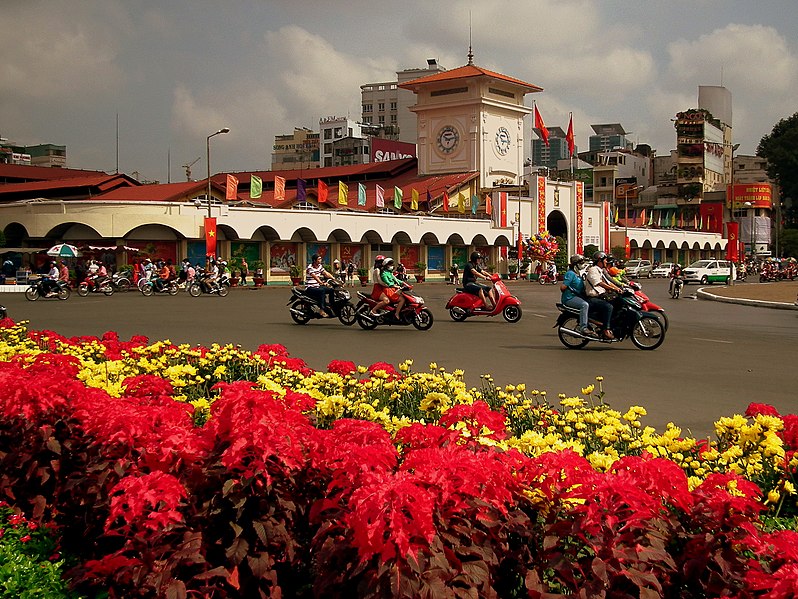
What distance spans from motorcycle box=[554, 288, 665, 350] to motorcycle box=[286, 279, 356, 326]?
19.9ft

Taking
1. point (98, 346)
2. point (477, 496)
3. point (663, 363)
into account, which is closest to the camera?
point (477, 496)

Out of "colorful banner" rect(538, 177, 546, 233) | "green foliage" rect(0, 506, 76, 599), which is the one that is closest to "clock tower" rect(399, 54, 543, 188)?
"colorful banner" rect(538, 177, 546, 233)

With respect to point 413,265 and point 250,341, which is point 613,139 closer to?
point 413,265

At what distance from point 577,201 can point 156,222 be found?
126ft

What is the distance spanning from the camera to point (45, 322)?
766 inches

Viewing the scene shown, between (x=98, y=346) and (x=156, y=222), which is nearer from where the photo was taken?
(x=98, y=346)

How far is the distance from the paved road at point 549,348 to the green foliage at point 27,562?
5317 mm

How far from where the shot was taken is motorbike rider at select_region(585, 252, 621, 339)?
13859 millimetres

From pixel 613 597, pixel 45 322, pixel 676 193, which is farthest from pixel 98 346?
pixel 676 193

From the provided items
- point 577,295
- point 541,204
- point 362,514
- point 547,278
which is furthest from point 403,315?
point 541,204

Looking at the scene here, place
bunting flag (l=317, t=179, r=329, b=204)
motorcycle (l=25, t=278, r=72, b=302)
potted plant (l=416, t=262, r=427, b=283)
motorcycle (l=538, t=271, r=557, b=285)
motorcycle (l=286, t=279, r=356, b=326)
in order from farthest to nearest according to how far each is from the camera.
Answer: potted plant (l=416, t=262, r=427, b=283) → motorcycle (l=538, t=271, r=557, b=285) → bunting flag (l=317, t=179, r=329, b=204) → motorcycle (l=25, t=278, r=72, b=302) → motorcycle (l=286, t=279, r=356, b=326)

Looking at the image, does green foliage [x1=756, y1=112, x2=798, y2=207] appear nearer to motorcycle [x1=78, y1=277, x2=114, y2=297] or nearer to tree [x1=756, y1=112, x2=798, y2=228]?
tree [x1=756, y1=112, x2=798, y2=228]

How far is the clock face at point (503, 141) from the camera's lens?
69.7 m

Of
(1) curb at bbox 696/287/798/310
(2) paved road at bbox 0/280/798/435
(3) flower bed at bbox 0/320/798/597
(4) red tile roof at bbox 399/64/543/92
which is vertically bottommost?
(2) paved road at bbox 0/280/798/435
